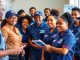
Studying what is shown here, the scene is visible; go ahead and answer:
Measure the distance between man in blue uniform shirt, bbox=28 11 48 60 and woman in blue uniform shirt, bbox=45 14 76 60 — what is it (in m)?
1.32

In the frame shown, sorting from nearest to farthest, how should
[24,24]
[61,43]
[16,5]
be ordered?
[61,43], [24,24], [16,5]

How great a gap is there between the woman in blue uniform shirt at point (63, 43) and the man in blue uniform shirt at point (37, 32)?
1317 millimetres

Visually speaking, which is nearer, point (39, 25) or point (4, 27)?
point (4, 27)

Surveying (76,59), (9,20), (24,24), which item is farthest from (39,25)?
(76,59)

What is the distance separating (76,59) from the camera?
3721mm

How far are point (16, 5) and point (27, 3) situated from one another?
0.40m

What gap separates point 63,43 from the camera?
2703mm

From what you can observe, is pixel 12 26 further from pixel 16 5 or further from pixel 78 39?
pixel 16 5

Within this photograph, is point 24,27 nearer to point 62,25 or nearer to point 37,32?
point 37,32

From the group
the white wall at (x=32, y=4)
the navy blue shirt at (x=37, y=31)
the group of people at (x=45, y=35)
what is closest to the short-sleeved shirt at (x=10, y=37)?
the group of people at (x=45, y=35)

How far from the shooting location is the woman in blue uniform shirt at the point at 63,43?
2.67 meters

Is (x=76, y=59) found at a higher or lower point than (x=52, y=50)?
lower

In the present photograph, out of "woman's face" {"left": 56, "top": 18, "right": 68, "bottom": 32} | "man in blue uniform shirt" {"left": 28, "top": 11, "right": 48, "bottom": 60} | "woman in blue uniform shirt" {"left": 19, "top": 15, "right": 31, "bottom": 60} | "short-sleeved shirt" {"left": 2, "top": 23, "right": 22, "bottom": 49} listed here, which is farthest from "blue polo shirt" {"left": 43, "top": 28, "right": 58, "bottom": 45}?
"woman's face" {"left": 56, "top": 18, "right": 68, "bottom": 32}

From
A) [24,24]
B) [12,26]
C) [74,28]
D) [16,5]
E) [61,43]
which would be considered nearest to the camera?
[61,43]
